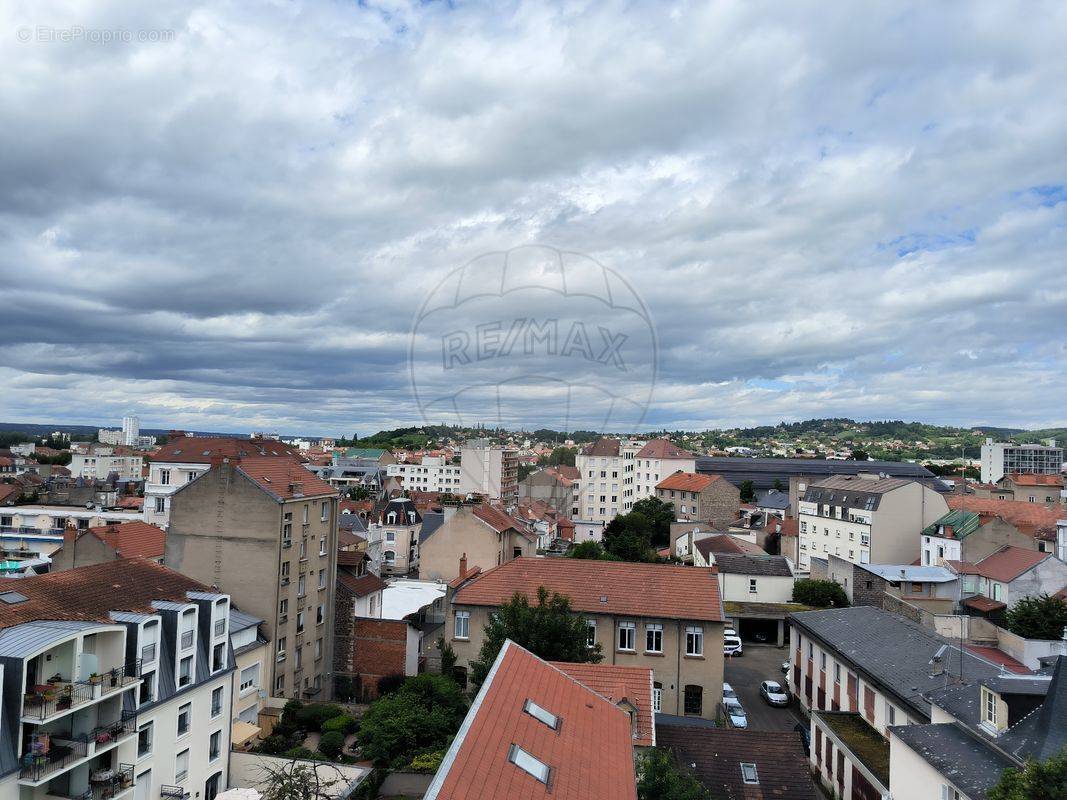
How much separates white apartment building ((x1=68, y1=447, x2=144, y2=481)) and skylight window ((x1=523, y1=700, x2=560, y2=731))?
141997 millimetres

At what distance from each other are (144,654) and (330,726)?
979cm

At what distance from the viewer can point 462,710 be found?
2722 centimetres

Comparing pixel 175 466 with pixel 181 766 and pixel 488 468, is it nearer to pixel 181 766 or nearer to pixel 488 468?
pixel 181 766

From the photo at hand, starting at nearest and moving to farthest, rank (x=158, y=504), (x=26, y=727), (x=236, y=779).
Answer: (x=26, y=727) → (x=236, y=779) → (x=158, y=504)

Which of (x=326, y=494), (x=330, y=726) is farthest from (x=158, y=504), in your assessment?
(x=330, y=726)

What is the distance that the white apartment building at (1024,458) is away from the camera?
135 m

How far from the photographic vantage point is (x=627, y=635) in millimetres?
30359

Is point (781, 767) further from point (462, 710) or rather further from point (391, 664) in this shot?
point (391, 664)

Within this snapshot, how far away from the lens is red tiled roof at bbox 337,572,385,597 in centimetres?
3766

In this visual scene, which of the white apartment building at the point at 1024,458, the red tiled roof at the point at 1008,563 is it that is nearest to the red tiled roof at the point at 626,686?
the red tiled roof at the point at 1008,563

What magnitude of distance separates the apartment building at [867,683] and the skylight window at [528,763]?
1035 centimetres

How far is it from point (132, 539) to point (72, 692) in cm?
2514

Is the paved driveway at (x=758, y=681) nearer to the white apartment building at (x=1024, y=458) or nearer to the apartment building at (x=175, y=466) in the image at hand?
the apartment building at (x=175, y=466)

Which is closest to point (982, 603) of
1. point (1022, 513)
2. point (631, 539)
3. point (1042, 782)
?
point (1022, 513)
